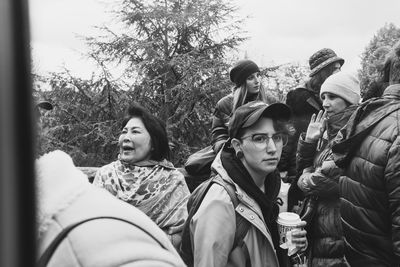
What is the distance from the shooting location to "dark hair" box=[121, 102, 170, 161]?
14.9 feet

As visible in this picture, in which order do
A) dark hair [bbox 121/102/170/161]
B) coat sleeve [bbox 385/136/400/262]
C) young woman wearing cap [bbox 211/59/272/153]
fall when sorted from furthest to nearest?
1. young woman wearing cap [bbox 211/59/272/153]
2. dark hair [bbox 121/102/170/161]
3. coat sleeve [bbox 385/136/400/262]

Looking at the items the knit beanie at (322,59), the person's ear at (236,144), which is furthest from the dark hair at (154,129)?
the person's ear at (236,144)

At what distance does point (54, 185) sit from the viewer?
114 centimetres

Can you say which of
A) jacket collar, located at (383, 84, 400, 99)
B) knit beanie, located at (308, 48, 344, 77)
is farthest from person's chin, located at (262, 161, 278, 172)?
knit beanie, located at (308, 48, 344, 77)

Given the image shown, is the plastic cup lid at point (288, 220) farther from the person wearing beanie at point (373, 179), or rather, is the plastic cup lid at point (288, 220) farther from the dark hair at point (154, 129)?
the dark hair at point (154, 129)

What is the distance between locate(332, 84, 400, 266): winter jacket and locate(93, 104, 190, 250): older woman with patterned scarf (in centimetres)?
194

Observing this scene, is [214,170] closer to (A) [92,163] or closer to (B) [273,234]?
(B) [273,234]

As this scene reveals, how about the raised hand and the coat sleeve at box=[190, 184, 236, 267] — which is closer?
the coat sleeve at box=[190, 184, 236, 267]

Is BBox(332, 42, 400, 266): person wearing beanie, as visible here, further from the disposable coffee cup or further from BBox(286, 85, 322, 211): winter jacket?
BBox(286, 85, 322, 211): winter jacket

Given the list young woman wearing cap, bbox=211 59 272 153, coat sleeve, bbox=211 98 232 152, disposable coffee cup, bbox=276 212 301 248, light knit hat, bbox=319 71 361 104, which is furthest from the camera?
coat sleeve, bbox=211 98 232 152

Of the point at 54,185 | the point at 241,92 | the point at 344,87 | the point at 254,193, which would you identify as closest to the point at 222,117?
the point at 241,92

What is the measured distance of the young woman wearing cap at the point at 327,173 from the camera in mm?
3346

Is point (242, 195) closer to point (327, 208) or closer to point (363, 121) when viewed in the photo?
point (363, 121)

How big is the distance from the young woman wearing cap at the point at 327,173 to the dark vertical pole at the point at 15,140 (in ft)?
8.71
